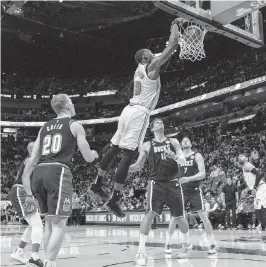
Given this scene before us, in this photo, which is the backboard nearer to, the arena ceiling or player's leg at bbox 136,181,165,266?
player's leg at bbox 136,181,165,266

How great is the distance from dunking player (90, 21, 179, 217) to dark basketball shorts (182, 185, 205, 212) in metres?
2.79

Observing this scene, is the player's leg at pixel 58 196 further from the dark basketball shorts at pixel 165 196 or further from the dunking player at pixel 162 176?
the dark basketball shorts at pixel 165 196

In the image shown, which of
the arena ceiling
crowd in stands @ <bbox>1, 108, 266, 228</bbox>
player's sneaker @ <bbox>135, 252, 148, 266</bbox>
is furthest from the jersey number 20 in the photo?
the arena ceiling

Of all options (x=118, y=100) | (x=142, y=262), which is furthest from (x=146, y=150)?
(x=118, y=100)

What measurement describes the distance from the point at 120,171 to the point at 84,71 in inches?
1323

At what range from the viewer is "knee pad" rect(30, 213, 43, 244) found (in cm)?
557

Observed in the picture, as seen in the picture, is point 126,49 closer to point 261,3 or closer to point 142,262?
point 261,3

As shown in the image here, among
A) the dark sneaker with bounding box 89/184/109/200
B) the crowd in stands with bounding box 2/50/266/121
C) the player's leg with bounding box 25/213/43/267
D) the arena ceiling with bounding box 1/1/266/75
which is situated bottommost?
the player's leg with bounding box 25/213/43/267

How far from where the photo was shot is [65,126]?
4.33 metres

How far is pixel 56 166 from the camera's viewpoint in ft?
13.9

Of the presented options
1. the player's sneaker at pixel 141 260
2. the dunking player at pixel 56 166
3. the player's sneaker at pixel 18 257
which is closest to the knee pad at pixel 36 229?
the player's sneaker at pixel 18 257

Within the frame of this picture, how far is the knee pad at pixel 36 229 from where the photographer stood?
5570mm

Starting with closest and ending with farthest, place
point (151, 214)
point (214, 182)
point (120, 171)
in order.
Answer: point (120, 171)
point (151, 214)
point (214, 182)

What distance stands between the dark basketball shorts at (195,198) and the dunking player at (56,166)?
3.42 meters
